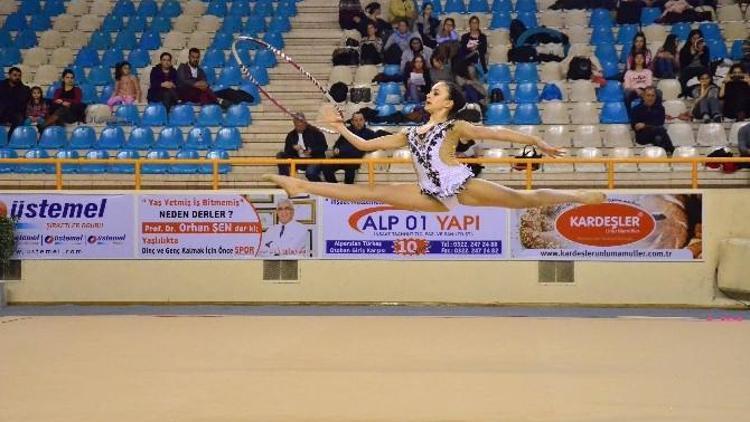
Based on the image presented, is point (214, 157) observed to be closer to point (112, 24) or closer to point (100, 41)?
point (100, 41)

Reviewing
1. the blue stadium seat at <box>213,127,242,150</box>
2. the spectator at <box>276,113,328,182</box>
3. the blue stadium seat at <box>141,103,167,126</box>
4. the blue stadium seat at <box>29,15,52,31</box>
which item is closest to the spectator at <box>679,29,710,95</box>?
the spectator at <box>276,113,328,182</box>

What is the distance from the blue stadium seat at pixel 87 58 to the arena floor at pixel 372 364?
6.52 m

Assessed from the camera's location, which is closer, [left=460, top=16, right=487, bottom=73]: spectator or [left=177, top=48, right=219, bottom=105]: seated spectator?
[left=460, top=16, right=487, bottom=73]: spectator

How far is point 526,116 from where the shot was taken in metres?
18.4

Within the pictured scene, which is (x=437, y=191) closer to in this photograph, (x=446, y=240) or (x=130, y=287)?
(x=446, y=240)

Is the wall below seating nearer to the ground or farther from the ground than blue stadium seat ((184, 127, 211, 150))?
nearer to the ground

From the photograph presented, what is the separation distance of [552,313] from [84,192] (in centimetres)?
700

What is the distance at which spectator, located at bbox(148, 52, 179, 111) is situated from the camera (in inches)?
762

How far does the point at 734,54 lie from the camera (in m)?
19.9

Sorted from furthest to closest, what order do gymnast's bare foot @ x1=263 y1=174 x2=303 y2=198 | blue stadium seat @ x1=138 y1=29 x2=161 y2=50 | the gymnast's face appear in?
blue stadium seat @ x1=138 y1=29 x2=161 y2=50, the gymnast's face, gymnast's bare foot @ x1=263 y1=174 x2=303 y2=198

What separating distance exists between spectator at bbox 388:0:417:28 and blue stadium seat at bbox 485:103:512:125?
9.77 feet

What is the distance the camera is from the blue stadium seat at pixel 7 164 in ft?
58.9

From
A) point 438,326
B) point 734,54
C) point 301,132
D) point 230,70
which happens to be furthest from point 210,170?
point 734,54

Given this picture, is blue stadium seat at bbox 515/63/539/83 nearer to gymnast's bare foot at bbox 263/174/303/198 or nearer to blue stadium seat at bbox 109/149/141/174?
blue stadium seat at bbox 109/149/141/174
